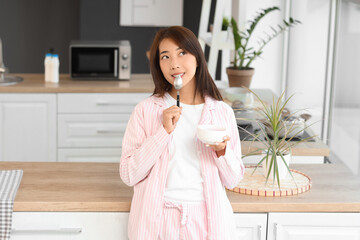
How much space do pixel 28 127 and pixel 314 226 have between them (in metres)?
2.61

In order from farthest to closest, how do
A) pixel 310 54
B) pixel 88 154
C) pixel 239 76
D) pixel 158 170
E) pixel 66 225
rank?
pixel 310 54 → pixel 88 154 → pixel 239 76 → pixel 66 225 → pixel 158 170

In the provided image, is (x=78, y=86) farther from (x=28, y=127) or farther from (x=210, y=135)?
(x=210, y=135)

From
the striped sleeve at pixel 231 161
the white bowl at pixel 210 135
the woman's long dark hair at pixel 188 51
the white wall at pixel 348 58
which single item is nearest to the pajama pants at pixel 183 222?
the striped sleeve at pixel 231 161

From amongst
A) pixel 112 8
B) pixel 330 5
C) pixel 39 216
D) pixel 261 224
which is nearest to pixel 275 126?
pixel 261 224

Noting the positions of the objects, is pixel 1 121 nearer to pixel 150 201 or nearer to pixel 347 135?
pixel 347 135

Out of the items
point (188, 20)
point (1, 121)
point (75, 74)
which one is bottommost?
point (1, 121)

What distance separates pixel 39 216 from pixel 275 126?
2.87 feet

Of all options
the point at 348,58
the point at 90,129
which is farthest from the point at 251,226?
the point at 90,129

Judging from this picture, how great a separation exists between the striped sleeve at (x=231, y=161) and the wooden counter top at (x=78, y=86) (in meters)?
2.28

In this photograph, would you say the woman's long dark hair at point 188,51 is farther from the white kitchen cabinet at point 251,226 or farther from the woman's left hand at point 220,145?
the white kitchen cabinet at point 251,226

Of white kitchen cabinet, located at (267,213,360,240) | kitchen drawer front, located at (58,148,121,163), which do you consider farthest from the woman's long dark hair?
kitchen drawer front, located at (58,148,121,163)

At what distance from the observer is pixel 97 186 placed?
219 cm

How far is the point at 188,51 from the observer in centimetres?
194

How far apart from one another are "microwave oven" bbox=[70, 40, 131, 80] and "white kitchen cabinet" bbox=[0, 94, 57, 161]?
1.33 ft
